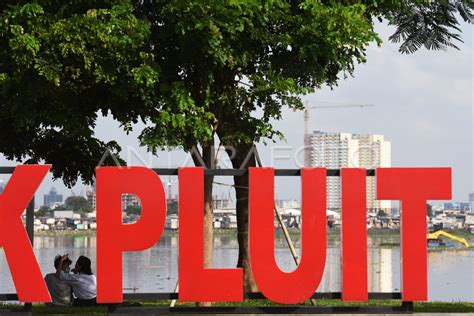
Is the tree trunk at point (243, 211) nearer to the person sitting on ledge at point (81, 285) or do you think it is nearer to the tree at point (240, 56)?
the tree at point (240, 56)

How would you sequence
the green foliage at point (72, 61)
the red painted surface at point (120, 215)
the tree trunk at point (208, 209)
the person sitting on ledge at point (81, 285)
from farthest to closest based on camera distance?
the person sitting on ledge at point (81, 285) → the tree trunk at point (208, 209) → the green foliage at point (72, 61) → the red painted surface at point (120, 215)

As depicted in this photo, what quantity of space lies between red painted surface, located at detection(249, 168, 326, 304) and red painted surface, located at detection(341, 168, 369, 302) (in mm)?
340

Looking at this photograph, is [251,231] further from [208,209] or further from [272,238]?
[208,209]

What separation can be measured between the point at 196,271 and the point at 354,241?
2.40 metres

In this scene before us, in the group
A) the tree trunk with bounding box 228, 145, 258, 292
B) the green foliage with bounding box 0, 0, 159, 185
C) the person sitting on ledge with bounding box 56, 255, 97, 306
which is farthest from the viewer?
the tree trunk with bounding box 228, 145, 258, 292

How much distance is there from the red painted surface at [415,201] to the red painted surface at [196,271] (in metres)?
2.52

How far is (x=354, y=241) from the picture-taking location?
16.4 m

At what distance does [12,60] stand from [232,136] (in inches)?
159

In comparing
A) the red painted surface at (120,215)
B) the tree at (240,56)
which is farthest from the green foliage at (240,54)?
the red painted surface at (120,215)

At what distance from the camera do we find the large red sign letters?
16.2m

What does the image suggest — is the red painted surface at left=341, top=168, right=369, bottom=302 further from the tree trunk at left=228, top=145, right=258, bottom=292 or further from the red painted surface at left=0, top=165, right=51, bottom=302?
the tree trunk at left=228, top=145, right=258, bottom=292

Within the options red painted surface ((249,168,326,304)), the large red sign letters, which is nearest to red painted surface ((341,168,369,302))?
the large red sign letters

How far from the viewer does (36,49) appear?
55.4ft

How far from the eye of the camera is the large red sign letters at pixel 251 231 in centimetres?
1617
